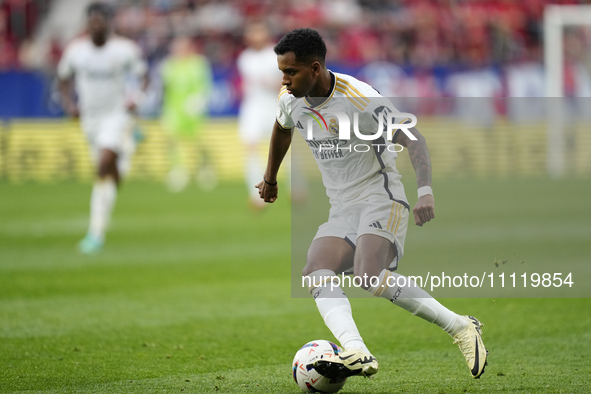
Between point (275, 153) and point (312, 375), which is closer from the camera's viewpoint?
point (312, 375)

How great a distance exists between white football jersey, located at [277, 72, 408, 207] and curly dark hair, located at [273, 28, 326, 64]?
0.22 m

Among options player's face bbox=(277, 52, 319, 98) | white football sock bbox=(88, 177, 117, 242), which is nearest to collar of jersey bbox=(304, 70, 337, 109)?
player's face bbox=(277, 52, 319, 98)

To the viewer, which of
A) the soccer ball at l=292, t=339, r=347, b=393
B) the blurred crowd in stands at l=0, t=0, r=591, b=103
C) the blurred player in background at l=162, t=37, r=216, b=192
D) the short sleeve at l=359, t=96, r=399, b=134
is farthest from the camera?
the blurred crowd in stands at l=0, t=0, r=591, b=103

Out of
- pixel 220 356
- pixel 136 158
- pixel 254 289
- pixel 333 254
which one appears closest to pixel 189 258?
pixel 254 289

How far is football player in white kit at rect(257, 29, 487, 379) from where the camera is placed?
13.1ft

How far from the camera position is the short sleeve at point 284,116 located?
4312 mm

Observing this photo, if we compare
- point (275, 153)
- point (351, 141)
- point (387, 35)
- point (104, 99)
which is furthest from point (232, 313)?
point (387, 35)

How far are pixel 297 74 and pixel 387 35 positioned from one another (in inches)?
653

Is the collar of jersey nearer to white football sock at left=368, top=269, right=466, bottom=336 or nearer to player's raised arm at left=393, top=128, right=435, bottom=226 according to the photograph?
player's raised arm at left=393, top=128, right=435, bottom=226

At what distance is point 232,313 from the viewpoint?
6.32 m

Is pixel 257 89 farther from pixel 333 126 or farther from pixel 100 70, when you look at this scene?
pixel 333 126

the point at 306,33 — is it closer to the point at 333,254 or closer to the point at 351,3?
the point at 333,254

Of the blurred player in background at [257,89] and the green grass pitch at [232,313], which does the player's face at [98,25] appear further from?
the blurred player in background at [257,89]

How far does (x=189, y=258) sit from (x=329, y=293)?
511 cm
